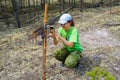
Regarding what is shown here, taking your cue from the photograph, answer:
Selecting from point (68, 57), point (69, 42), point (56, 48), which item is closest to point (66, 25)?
point (69, 42)

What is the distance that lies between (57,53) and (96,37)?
179cm

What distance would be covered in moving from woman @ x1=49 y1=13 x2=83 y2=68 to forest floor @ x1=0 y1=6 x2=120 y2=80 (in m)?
0.21

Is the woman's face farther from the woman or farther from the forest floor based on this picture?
the forest floor

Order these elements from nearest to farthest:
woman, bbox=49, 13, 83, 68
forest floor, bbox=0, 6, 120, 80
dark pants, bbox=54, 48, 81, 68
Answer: woman, bbox=49, 13, 83, 68 < dark pants, bbox=54, 48, 81, 68 < forest floor, bbox=0, 6, 120, 80

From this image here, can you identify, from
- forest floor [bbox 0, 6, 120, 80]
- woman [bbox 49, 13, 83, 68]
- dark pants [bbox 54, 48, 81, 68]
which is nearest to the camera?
woman [bbox 49, 13, 83, 68]

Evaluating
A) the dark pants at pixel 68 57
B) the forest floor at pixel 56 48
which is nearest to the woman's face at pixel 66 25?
the dark pants at pixel 68 57

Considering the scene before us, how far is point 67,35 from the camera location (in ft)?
14.6

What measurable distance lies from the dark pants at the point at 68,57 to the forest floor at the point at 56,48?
Answer: 0.17 metres

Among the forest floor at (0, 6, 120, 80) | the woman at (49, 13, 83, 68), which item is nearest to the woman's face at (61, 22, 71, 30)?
the woman at (49, 13, 83, 68)

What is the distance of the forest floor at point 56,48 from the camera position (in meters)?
4.57

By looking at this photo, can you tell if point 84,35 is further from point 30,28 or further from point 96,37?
point 30,28

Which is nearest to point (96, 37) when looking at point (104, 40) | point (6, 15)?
point (104, 40)

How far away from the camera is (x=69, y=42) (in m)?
4.16

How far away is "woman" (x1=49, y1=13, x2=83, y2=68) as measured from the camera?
13.8 ft
